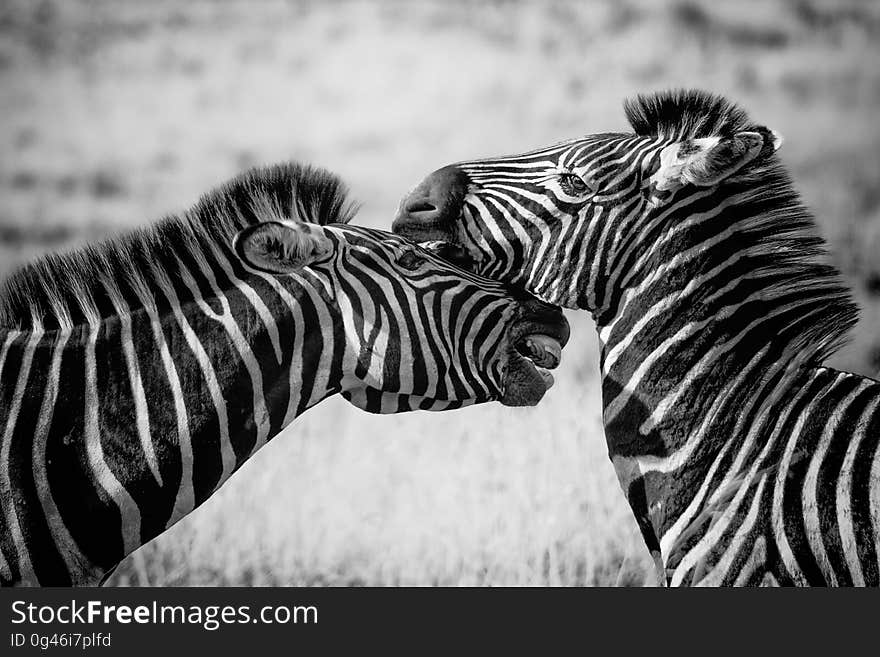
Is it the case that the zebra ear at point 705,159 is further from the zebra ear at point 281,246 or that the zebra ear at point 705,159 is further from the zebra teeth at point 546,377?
the zebra ear at point 281,246

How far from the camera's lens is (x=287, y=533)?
6.32 metres

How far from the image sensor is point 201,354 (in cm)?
385

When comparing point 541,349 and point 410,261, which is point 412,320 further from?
point 541,349

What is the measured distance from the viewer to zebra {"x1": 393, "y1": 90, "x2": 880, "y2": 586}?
132 inches

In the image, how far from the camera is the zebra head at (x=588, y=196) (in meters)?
3.89

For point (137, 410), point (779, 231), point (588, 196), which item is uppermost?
point (588, 196)

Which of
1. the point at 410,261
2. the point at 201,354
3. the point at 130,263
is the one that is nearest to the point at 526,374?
the point at 410,261

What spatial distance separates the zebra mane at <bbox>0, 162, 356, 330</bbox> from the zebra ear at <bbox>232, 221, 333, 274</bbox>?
25cm

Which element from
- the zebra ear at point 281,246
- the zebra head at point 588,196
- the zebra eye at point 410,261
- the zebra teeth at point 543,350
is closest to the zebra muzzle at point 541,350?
the zebra teeth at point 543,350

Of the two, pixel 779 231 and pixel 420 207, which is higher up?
pixel 420 207

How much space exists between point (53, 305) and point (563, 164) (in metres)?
2.20

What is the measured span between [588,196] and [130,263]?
6.30 feet

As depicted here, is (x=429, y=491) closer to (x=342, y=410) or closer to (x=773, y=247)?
(x=342, y=410)

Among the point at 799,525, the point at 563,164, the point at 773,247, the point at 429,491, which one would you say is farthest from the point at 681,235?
the point at 429,491
